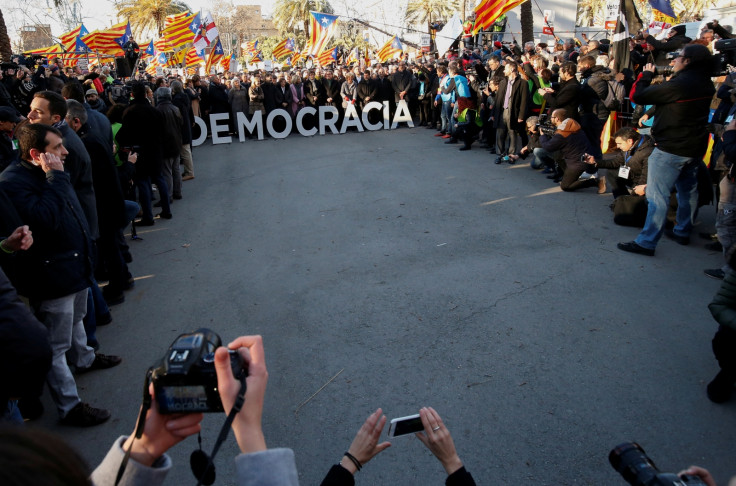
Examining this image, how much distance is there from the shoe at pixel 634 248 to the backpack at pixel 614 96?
4.44m

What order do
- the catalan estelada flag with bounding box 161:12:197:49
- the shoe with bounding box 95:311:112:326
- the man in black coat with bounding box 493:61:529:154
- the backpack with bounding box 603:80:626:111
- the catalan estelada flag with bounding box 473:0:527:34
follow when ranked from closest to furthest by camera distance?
1. the shoe with bounding box 95:311:112:326
2. the backpack with bounding box 603:80:626:111
3. the man in black coat with bounding box 493:61:529:154
4. the catalan estelada flag with bounding box 473:0:527:34
5. the catalan estelada flag with bounding box 161:12:197:49

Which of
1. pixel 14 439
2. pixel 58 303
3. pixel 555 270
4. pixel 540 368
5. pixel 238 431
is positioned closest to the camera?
pixel 14 439

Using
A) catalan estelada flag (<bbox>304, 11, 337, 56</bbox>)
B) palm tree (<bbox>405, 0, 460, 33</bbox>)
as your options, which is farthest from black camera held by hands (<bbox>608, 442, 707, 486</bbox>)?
palm tree (<bbox>405, 0, 460, 33</bbox>)

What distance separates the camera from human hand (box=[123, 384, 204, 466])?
1.38 m

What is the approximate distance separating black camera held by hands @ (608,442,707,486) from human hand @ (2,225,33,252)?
315 centimetres

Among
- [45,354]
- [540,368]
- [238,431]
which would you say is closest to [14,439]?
[238,431]

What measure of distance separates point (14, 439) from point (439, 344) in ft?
11.9

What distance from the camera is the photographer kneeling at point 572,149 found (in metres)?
8.26

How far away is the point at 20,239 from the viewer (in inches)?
119

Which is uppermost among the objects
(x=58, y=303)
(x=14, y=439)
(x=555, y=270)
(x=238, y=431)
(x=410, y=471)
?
(x=14, y=439)

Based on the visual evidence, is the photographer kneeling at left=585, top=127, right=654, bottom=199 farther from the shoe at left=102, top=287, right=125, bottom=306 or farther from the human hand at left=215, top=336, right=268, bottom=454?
the human hand at left=215, top=336, right=268, bottom=454

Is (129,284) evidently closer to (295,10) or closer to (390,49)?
(390,49)

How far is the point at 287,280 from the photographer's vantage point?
5.61 m

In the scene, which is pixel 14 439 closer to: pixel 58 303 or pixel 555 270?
pixel 58 303
